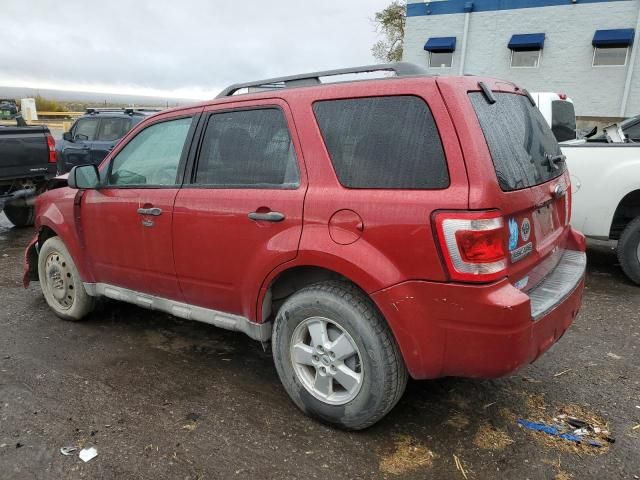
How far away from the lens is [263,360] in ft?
12.3

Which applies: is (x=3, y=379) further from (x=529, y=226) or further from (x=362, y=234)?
(x=529, y=226)

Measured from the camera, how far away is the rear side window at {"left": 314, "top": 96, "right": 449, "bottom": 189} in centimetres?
244

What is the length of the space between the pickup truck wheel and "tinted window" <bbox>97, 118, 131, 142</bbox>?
5.96 meters

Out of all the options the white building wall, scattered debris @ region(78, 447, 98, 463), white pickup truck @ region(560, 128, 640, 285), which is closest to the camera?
scattered debris @ region(78, 447, 98, 463)

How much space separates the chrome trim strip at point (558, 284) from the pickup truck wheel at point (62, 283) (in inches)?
135

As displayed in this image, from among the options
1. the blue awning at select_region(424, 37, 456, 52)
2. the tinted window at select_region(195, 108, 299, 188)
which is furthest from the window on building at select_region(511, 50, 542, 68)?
the tinted window at select_region(195, 108, 299, 188)

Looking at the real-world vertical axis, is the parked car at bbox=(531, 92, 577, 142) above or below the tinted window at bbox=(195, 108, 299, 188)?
above

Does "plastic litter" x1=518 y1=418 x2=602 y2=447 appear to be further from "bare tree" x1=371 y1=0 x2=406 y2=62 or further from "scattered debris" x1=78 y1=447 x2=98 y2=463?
"bare tree" x1=371 y1=0 x2=406 y2=62

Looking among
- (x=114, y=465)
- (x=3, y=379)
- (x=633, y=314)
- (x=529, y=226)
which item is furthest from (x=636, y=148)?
(x=3, y=379)

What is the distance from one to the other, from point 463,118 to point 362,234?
711 millimetres

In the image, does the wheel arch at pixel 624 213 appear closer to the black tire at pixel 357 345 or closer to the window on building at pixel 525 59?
the black tire at pixel 357 345

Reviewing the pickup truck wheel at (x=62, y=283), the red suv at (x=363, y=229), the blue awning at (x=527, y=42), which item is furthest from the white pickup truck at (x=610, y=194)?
the blue awning at (x=527, y=42)

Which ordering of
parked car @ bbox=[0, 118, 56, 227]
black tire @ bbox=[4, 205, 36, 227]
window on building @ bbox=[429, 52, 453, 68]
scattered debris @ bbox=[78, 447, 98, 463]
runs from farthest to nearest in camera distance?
1. window on building @ bbox=[429, 52, 453, 68]
2. black tire @ bbox=[4, 205, 36, 227]
3. parked car @ bbox=[0, 118, 56, 227]
4. scattered debris @ bbox=[78, 447, 98, 463]

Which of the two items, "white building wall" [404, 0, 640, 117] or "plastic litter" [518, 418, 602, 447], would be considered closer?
"plastic litter" [518, 418, 602, 447]
